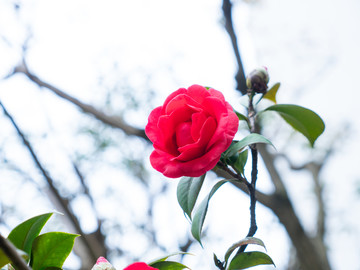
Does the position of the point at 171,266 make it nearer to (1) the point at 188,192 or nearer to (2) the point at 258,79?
(1) the point at 188,192

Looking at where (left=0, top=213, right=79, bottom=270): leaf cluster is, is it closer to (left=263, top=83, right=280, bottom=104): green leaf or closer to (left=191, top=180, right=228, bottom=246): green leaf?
(left=191, top=180, right=228, bottom=246): green leaf

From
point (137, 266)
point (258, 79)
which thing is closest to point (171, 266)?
point (137, 266)

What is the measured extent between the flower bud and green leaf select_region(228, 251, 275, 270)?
0.88ft

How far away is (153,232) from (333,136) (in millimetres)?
2447

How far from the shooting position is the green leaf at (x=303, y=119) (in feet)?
2.02

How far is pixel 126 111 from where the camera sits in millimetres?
2660

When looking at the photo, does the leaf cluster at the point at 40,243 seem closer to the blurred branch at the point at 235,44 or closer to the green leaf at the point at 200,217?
the green leaf at the point at 200,217

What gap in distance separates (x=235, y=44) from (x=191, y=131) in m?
1.40

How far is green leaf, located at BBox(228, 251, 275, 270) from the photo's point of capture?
0.45 meters

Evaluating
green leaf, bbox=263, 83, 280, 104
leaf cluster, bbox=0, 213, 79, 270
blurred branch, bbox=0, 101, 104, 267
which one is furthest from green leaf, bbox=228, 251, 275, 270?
blurred branch, bbox=0, 101, 104, 267

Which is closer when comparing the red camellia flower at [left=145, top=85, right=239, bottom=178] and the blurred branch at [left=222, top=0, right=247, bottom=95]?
the red camellia flower at [left=145, top=85, right=239, bottom=178]

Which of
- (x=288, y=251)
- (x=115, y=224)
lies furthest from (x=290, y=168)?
(x=115, y=224)

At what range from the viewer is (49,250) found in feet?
1.28

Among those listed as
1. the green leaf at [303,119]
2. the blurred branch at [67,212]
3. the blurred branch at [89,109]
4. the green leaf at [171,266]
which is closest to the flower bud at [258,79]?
the green leaf at [303,119]
